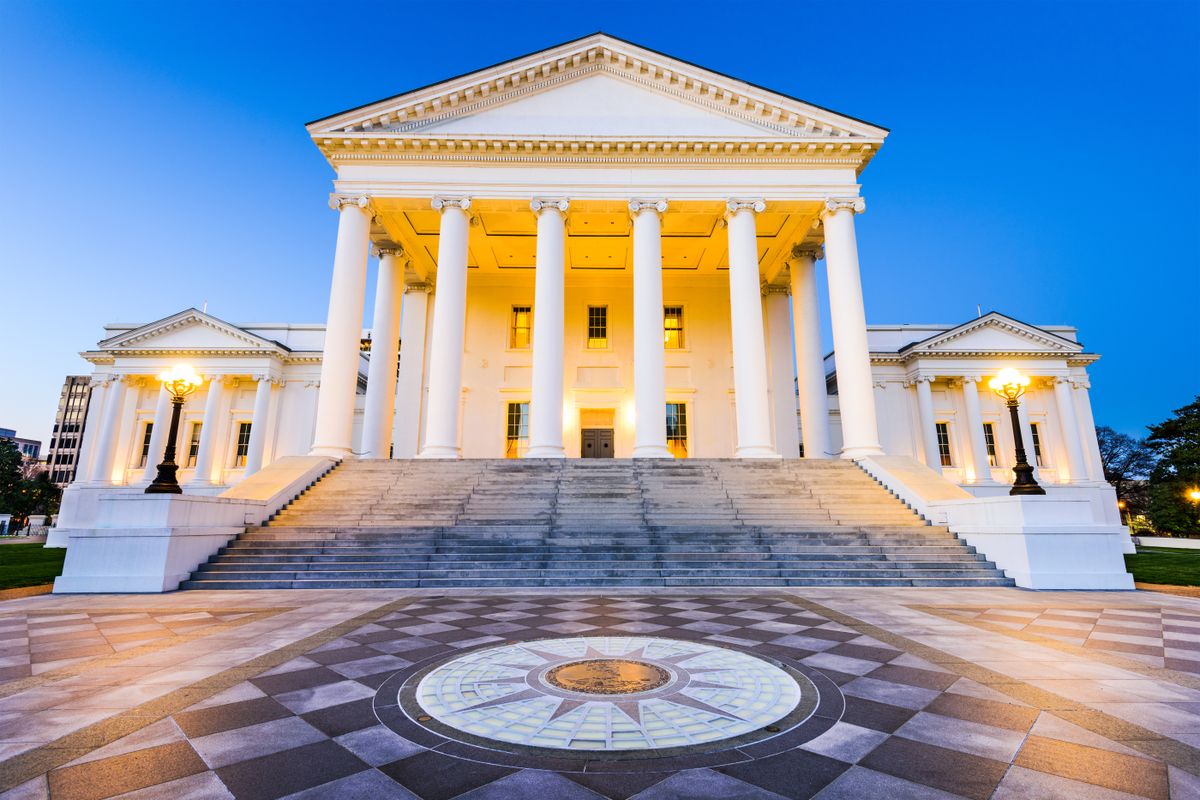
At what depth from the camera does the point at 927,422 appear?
112ft

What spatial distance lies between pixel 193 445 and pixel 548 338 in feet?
104

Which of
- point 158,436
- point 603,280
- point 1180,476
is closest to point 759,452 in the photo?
point 603,280

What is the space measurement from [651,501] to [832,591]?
17.6 feet

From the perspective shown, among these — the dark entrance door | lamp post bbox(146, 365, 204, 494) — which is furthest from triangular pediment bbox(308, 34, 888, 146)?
the dark entrance door

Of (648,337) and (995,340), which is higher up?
(995,340)

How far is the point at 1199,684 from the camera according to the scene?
179 inches

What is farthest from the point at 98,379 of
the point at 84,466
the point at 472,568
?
the point at 472,568

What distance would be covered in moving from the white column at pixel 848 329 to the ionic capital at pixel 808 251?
11.9 ft

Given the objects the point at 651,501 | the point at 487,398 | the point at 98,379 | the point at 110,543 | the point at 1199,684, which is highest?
the point at 98,379

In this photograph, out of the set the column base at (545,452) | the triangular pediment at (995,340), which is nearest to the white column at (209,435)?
the column base at (545,452)

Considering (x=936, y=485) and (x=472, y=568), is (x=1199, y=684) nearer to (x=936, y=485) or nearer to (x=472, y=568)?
(x=472, y=568)

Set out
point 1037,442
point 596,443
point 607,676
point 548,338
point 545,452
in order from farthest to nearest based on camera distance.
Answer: point 1037,442, point 596,443, point 548,338, point 545,452, point 607,676

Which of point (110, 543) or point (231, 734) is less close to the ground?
Result: point (110, 543)

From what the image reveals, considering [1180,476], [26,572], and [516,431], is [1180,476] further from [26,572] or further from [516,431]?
[26,572]
